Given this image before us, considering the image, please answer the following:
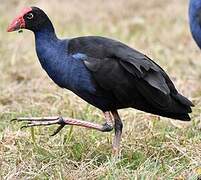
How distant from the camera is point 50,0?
11.5m

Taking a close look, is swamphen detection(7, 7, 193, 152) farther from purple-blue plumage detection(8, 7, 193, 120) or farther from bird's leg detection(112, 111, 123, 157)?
bird's leg detection(112, 111, 123, 157)

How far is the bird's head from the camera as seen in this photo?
5.10m

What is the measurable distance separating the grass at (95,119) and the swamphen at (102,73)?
28 centimetres

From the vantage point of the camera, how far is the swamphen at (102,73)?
488cm

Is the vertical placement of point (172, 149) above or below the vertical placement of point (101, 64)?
below

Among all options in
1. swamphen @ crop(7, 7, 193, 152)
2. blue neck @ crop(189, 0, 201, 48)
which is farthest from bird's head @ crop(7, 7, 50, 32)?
blue neck @ crop(189, 0, 201, 48)

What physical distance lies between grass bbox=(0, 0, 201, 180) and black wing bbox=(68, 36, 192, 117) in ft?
1.40

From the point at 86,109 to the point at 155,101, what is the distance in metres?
1.52

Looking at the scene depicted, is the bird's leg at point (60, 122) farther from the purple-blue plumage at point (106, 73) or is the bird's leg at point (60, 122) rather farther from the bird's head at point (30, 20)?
the bird's head at point (30, 20)

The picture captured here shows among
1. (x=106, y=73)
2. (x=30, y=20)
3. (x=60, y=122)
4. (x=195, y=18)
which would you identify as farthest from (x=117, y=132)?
(x=195, y=18)

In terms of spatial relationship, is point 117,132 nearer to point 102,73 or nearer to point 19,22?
point 102,73

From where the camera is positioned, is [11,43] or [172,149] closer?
[172,149]

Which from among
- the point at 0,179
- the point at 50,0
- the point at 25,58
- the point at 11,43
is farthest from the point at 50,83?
the point at 50,0

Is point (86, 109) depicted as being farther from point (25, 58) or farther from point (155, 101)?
point (25, 58)
